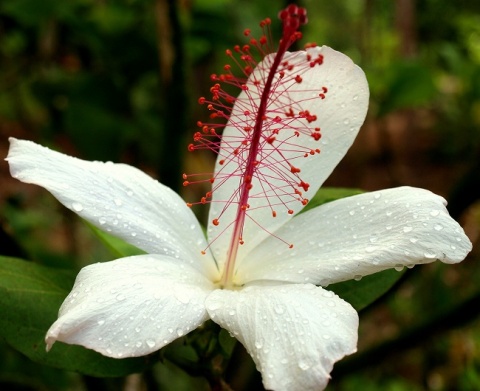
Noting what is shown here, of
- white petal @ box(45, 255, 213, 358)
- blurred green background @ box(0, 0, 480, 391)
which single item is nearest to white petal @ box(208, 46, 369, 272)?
white petal @ box(45, 255, 213, 358)

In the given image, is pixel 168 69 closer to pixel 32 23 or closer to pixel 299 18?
pixel 32 23

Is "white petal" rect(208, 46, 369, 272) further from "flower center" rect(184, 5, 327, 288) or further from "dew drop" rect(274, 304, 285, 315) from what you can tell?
"dew drop" rect(274, 304, 285, 315)

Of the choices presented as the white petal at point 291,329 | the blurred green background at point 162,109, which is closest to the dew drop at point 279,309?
the white petal at point 291,329

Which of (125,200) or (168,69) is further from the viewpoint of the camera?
(168,69)

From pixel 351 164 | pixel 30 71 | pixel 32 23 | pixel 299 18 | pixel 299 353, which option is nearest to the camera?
pixel 299 353

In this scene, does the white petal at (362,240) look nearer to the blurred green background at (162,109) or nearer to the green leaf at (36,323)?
the green leaf at (36,323)

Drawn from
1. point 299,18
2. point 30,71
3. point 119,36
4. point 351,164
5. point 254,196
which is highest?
point 299,18

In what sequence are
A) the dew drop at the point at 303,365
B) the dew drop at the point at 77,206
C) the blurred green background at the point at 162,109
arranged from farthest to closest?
the blurred green background at the point at 162,109, the dew drop at the point at 77,206, the dew drop at the point at 303,365

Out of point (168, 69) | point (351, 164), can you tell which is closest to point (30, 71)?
point (168, 69)
